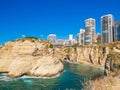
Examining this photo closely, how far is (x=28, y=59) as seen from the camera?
80.6 meters

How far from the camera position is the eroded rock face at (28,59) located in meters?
77.6

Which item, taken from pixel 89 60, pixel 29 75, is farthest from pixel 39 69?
pixel 89 60

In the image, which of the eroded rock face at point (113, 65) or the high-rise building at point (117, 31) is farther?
the high-rise building at point (117, 31)

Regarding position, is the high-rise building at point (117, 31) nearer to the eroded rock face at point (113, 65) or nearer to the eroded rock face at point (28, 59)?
the eroded rock face at point (28, 59)

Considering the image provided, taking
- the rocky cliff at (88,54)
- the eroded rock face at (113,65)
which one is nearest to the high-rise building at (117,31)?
the rocky cliff at (88,54)

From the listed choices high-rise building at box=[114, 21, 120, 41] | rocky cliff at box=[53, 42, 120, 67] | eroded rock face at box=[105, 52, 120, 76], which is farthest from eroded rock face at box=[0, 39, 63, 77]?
high-rise building at box=[114, 21, 120, 41]

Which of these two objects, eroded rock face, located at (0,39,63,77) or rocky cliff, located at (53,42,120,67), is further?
rocky cliff, located at (53,42,120,67)

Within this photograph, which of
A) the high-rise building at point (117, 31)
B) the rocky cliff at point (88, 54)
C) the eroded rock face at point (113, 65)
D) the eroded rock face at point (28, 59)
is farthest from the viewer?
the high-rise building at point (117, 31)

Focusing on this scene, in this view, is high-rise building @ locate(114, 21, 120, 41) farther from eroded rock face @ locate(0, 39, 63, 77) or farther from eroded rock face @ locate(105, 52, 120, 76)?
eroded rock face @ locate(105, 52, 120, 76)

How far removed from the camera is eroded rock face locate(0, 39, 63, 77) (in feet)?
255

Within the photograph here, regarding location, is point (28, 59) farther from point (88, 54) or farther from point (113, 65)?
point (88, 54)

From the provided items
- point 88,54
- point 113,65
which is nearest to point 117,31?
point 88,54

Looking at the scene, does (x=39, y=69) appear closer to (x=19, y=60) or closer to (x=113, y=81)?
(x=19, y=60)

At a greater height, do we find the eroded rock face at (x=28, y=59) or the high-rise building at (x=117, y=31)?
the high-rise building at (x=117, y=31)
